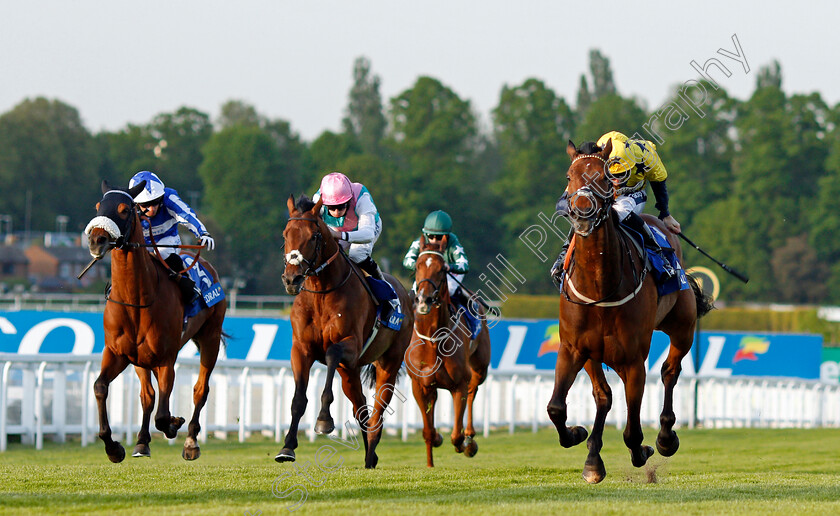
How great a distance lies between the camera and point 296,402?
7719 mm

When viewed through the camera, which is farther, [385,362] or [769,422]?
[769,422]

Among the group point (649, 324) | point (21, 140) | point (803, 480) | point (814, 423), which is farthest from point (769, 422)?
point (21, 140)

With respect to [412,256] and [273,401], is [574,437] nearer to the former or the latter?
[412,256]

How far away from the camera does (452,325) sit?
34.3 ft

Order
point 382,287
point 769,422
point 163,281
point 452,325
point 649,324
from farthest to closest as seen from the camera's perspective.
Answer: point 769,422 → point 452,325 → point 382,287 → point 163,281 → point 649,324

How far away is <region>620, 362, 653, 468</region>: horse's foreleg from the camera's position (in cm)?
734

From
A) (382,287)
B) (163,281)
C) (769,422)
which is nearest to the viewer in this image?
(163,281)

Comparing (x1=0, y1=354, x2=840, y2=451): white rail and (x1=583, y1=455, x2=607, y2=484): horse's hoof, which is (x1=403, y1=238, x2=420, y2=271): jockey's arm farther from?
(x1=583, y1=455, x2=607, y2=484): horse's hoof

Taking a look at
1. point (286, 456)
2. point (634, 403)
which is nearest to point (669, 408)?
point (634, 403)

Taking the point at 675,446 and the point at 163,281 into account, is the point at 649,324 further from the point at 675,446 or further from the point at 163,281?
the point at 163,281

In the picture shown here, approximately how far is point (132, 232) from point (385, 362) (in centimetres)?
265

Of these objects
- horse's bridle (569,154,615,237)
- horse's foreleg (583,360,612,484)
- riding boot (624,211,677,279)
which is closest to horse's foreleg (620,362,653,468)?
horse's foreleg (583,360,612,484)

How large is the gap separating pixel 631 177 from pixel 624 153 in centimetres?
32

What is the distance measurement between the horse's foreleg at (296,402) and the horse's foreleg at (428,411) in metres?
2.13
